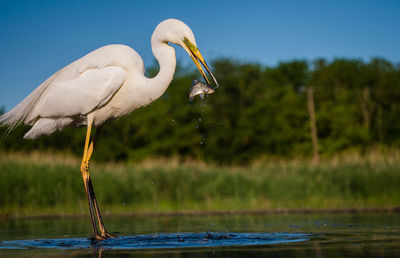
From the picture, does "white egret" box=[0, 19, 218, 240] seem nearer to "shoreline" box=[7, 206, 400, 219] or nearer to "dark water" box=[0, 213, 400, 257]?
"dark water" box=[0, 213, 400, 257]

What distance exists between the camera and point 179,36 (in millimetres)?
8156

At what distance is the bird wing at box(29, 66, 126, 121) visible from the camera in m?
8.21

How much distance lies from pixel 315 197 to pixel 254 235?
926 cm

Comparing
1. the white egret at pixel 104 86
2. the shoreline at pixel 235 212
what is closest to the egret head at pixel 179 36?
the white egret at pixel 104 86

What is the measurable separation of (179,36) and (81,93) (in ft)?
5.20

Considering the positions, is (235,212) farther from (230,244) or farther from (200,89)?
(230,244)

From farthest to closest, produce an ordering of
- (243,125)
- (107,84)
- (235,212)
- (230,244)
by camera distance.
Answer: (243,125)
(235,212)
(107,84)
(230,244)

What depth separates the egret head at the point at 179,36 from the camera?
800 cm

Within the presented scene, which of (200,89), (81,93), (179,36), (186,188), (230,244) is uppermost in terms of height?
(179,36)

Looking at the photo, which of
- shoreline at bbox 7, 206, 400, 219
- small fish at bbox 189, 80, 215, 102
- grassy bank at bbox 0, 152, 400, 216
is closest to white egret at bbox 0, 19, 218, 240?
small fish at bbox 189, 80, 215, 102

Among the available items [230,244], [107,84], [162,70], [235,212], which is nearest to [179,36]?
[162,70]

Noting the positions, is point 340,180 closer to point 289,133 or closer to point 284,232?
point 284,232

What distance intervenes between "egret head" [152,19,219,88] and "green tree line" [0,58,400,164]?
25.7 m

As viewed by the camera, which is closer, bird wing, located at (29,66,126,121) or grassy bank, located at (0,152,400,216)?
bird wing, located at (29,66,126,121)
